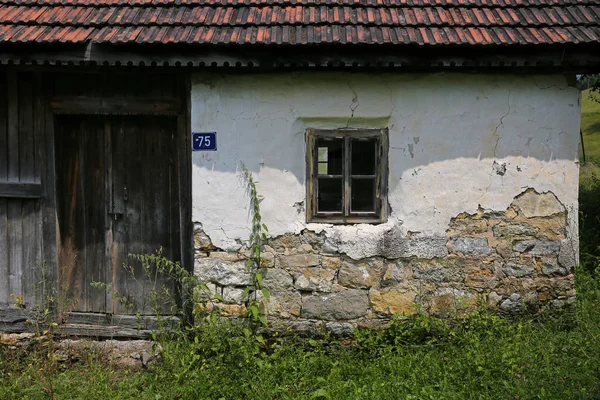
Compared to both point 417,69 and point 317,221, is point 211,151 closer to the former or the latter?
point 317,221

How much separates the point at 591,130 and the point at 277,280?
2048 centimetres

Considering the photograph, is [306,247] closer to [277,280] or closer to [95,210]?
[277,280]

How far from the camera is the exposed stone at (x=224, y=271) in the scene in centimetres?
479

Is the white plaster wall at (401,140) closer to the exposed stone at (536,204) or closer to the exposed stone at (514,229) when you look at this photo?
the exposed stone at (536,204)

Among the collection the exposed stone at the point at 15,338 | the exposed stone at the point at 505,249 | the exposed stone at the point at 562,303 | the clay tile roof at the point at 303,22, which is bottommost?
the exposed stone at the point at 15,338

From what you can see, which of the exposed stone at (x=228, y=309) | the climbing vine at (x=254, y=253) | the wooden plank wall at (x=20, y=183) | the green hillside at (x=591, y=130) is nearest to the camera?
the climbing vine at (x=254, y=253)

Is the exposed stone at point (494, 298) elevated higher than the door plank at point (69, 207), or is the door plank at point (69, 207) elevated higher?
the door plank at point (69, 207)

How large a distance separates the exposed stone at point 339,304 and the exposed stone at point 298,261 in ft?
1.02

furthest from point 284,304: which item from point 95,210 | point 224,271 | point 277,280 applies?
point 95,210

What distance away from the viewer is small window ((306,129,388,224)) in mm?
4793

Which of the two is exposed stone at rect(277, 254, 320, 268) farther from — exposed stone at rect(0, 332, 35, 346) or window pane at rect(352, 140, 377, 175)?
exposed stone at rect(0, 332, 35, 346)

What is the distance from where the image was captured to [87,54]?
14.6 feet

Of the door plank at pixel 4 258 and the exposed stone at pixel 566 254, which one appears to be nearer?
the exposed stone at pixel 566 254

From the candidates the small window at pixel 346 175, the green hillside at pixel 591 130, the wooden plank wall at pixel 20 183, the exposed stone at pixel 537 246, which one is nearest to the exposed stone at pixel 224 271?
the small window at pixel 346 175
